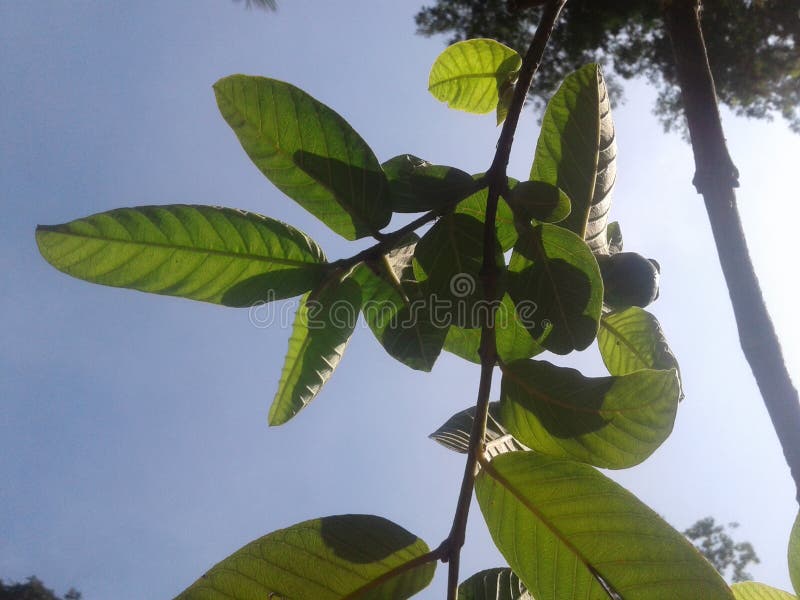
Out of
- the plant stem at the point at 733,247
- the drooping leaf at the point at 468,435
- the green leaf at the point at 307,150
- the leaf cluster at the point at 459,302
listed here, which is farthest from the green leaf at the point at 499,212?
the plant stem at the point at 733,247

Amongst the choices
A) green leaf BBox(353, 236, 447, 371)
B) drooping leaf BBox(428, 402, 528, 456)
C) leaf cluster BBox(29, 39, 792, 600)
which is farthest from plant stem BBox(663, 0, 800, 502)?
green leaf BBox(353, 236, 447, 371)

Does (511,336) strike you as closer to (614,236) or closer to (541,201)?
(541,201)

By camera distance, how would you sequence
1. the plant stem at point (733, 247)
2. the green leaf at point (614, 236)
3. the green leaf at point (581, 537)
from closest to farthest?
the green leaf at point (581, 537) < the plant stem at point (733, 247) < the green leaf at point (614, 236)

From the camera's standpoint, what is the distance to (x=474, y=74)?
103 cm

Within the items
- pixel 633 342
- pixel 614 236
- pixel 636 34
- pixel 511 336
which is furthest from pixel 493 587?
pixel 636 34

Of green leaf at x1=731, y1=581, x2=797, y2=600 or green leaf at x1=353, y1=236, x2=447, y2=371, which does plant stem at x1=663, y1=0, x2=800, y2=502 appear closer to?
green leaf at x1=731, y1=581, x2=797, y2=600

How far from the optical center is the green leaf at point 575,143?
770mm

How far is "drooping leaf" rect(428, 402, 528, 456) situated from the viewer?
70 centimetres

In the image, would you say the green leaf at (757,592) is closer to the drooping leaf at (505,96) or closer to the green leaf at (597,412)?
the green leaf at (597,412)

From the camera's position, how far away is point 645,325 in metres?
0.86

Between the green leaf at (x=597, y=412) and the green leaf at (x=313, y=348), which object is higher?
the green leaf at (x=313, y=348)

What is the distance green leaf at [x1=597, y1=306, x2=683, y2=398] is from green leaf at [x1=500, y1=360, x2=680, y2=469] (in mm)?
259

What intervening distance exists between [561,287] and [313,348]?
287mm

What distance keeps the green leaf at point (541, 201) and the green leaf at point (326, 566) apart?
0.38 meters
